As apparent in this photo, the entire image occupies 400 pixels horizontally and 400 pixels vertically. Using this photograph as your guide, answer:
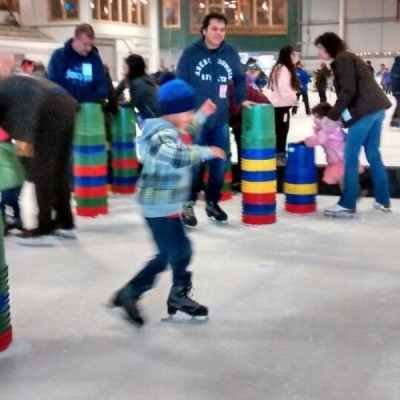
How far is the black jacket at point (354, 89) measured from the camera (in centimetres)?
466

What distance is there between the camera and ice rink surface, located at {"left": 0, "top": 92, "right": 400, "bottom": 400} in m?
2.38

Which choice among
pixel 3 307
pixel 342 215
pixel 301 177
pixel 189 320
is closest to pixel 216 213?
pixel 301 177

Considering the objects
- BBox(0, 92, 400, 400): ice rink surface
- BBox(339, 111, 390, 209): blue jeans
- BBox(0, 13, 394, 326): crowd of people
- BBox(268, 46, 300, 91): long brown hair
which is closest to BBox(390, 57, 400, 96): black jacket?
BBox(268, 46, 300, 91): long brown hair

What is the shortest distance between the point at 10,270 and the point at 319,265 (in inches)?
66.2

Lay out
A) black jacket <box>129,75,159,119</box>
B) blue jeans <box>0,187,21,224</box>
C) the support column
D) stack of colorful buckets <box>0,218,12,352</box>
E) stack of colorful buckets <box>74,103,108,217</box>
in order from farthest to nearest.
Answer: the support column < black jacket <box>129,75,159,119</box> < stack of colorful buckets <box>74,103,108,217</box> < blue jeans <box>0,187,21,224</box> < stack of colorful buckets <box>0,218,12,352</box>

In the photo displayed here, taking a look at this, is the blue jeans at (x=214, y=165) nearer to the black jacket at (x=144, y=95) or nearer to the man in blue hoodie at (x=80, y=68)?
the black jacket at (x=144, y=95)

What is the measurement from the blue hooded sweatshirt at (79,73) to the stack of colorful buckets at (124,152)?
47 centimetres

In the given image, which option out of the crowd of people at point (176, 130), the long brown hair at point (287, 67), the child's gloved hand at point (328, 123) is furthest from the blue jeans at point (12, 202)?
the long brown hair at point (287, 67)

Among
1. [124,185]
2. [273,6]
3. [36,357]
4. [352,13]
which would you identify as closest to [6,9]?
[273,6]

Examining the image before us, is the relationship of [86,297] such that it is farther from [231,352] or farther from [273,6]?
[273,6]

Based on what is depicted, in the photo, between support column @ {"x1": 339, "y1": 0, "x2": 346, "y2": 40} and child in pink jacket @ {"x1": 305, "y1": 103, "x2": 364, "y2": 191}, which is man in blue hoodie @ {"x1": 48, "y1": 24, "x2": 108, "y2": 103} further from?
support column @ {"x1": 339, "y1": 0, "x2": 346, "y2": 40}

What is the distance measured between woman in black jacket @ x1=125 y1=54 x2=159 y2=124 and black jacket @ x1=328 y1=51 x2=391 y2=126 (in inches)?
61.1

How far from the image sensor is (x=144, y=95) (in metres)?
5.65

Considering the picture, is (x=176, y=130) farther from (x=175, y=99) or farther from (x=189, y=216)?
(x=189, y=216)
